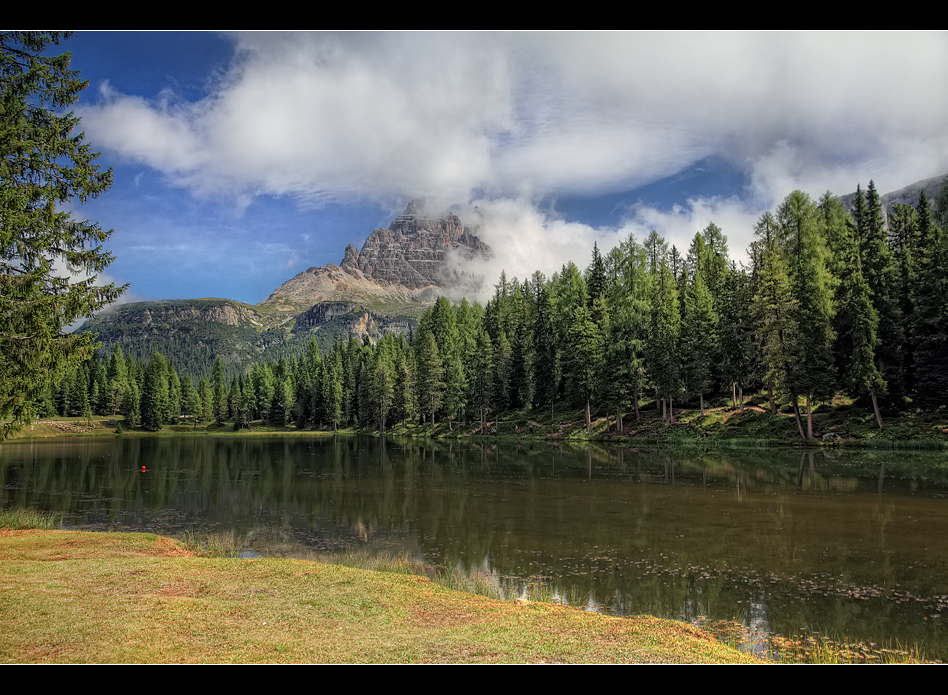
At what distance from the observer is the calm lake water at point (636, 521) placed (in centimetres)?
1462

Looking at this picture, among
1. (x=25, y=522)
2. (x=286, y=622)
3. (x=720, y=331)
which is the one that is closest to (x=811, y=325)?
(x=720, y=331)

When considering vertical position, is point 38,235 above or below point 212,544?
above

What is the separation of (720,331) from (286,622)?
6292 cm

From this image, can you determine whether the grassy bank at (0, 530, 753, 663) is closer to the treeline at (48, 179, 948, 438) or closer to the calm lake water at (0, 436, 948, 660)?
the calm lake water at (0, 436, 948, 660)

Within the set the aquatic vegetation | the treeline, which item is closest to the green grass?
the aquatic vegetation

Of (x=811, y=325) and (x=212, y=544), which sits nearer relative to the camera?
(x=212, y=544)

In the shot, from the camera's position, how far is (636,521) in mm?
24516

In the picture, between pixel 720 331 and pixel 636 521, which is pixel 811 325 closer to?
pixel 720 331

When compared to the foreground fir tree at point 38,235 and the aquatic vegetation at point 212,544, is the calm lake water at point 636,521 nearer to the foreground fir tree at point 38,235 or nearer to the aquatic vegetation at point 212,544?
the aquatic vegetation at point 212,544

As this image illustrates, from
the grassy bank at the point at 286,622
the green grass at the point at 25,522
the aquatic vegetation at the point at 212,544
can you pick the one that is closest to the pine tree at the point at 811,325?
the grassy bank at the point at 286,622

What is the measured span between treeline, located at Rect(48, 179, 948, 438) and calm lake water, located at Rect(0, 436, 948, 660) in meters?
11.5
